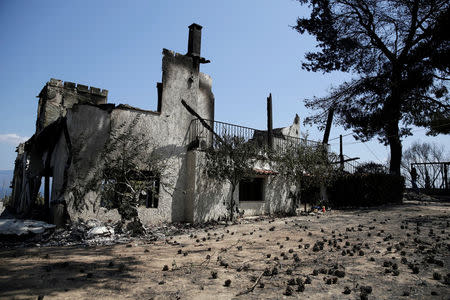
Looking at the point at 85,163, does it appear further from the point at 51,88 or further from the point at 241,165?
the point at 51,88

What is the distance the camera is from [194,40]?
47.7 feet

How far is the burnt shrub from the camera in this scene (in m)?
18.0

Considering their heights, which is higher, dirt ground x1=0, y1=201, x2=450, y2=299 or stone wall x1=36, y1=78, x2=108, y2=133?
stone wall x1=36, y1=78, x2=108, y2=133

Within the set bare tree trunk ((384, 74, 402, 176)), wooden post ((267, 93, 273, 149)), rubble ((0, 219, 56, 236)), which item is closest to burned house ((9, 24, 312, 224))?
rubble ((0, 219, 56, 236))

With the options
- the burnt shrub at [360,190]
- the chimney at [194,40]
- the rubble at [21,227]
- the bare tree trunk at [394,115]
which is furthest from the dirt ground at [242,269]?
the bare tree trunk at [394,115]

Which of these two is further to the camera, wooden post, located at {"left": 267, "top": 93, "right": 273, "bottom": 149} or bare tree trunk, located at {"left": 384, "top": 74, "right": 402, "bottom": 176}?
bare tree trunk, located at {"left": 384, "top": 74, "right": 402, "bottom": 176}

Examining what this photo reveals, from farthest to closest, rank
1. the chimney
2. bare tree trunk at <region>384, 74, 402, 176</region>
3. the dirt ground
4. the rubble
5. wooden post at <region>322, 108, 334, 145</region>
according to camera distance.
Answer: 1. wooden post at <region>322, 108, 334, 145</region>
2. bare tree trunk at <region>384, 74, 402, 176</region>
3. the chimney
4. the rubble
5. the dirt ground

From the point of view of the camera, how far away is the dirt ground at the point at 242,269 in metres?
4.28

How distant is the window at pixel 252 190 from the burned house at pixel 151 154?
56mm

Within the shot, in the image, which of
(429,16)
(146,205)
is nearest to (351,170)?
(429,16)

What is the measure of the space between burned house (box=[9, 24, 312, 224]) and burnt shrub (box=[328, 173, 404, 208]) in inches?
141

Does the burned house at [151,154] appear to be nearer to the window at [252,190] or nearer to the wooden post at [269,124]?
the window at [252,190]

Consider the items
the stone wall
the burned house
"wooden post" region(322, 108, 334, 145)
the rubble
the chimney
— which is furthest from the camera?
"wooden post" region(322, 108, 334, 145)

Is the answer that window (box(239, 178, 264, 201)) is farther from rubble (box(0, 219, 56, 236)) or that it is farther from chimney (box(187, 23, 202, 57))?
rubble (box(0, 219, 56, 236))
